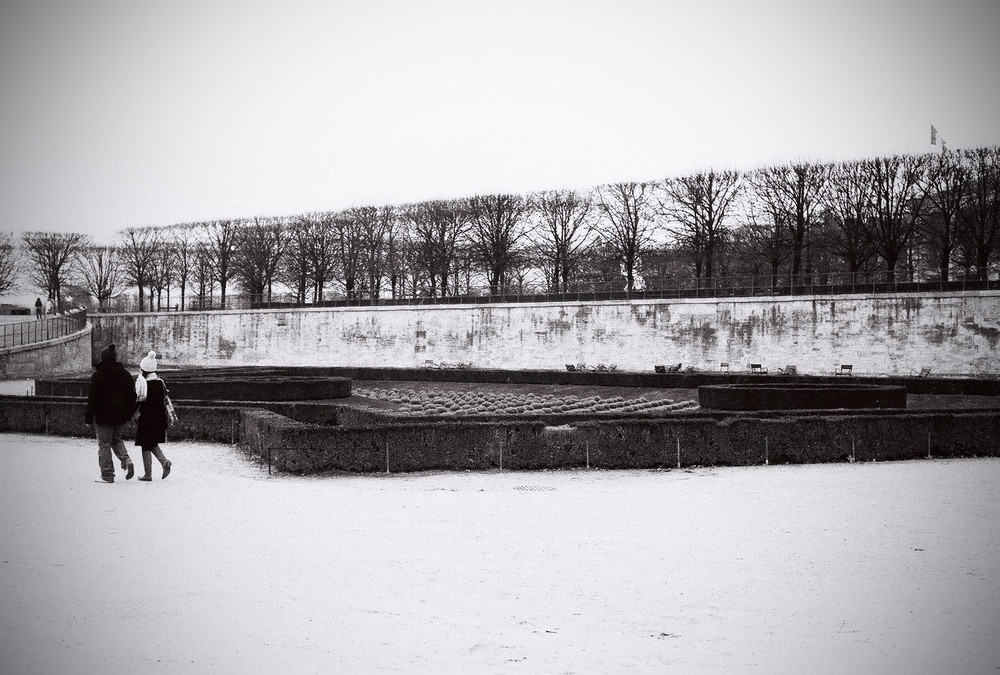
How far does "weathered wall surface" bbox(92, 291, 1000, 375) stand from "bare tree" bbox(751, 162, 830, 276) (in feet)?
23.9

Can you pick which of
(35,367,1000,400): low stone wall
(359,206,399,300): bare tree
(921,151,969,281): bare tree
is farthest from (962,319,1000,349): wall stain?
(359,206,399,300): bare tree

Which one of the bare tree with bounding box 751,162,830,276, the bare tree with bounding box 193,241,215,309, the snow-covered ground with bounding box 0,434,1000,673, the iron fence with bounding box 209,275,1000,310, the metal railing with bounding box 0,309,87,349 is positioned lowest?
the snow-covered ground with bounding box 0,434,1000,673

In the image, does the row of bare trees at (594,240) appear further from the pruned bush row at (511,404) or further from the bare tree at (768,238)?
the pruned bush row at (511,404)

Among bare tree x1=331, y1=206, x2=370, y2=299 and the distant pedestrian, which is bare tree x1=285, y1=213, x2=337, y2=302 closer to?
bare tree x1=331, y1=206, x2=370, y2=299

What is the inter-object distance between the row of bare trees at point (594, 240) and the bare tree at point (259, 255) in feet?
0.35

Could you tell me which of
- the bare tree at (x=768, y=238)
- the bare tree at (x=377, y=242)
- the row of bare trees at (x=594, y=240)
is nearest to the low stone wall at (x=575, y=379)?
the row of bare trees at (x=594, y=240)

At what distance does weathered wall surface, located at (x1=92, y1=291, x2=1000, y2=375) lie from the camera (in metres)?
32.3

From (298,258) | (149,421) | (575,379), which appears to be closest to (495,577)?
(149,421)

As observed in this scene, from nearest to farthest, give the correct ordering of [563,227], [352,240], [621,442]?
1. [621,442]
2. [563,227]
3. [352,240]

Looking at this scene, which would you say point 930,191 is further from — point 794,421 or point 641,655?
point 641,655

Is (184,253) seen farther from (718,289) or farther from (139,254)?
(718,289)

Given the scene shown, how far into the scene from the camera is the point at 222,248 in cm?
5825

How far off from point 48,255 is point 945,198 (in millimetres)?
59316

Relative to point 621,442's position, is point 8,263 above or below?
above
